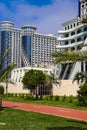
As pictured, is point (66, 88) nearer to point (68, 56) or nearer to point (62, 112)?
point (62, 112)

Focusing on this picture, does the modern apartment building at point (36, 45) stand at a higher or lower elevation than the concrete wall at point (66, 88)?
higher

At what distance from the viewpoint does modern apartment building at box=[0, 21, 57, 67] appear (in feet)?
422

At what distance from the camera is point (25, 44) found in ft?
431

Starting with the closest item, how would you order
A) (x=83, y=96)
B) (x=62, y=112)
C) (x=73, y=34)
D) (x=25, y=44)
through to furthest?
(x=62, y=112)
(x=83, y=96)
(x=73, y=34)
(x=25, y=44)

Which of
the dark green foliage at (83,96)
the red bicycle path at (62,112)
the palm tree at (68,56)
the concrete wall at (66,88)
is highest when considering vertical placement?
the concrete wall at (66,88)

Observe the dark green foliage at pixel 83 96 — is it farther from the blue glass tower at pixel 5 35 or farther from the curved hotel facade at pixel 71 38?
the blue glass tower at pixel 5 35

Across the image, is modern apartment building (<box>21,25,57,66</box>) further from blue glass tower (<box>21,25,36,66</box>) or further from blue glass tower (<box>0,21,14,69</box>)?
blue glass tower (<box>0,21,14,69</box>)

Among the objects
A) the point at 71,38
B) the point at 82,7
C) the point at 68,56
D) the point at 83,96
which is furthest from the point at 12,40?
the point at 68,56

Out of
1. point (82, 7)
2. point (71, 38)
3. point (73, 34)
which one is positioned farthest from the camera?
point (82, 7)

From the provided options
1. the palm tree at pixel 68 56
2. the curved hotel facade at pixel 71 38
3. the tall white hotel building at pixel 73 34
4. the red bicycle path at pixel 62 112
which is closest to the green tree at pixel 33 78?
the red bicycle path at pixel 62 112

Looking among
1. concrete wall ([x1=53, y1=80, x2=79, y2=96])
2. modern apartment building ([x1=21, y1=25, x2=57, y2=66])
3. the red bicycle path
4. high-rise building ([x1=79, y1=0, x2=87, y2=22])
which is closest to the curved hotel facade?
high-rise building ([x1=79, y1=0, x2=87, y2=22])

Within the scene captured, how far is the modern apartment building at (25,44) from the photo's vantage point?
422 feet

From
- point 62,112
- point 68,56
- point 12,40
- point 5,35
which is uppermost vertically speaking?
point 5,35

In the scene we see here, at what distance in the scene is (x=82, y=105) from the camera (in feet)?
111
